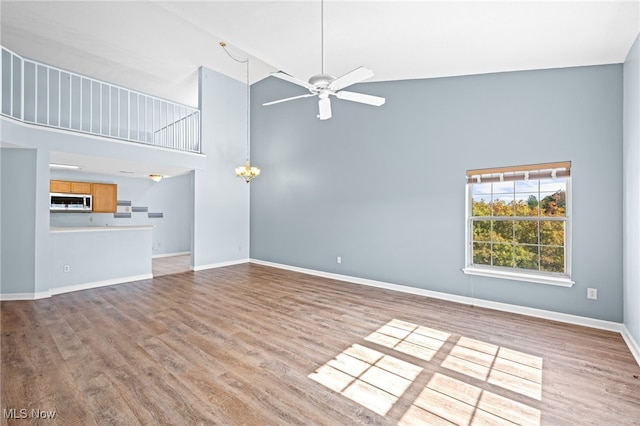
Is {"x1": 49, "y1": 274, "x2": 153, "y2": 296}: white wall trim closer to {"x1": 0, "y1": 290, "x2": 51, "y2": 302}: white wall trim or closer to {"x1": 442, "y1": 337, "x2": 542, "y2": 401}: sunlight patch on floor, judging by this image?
{"x1": 0, "y1": 290, "x2": 51, "y2": 302}: white wall trim

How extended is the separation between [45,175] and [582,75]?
747 cm

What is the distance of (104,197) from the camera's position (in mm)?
7656

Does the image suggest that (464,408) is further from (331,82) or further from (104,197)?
(104,197)

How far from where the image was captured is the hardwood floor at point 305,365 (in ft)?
6.59

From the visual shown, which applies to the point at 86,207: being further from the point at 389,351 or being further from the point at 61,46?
the point at 389,351

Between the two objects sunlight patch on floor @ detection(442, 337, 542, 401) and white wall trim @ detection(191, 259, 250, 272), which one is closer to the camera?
sunlight patch on floor @ detection(442, 337, 542, 401)

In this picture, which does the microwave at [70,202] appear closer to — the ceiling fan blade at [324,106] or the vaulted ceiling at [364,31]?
the vaulted ceiling at [364,31]

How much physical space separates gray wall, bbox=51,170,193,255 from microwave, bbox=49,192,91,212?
26 cm

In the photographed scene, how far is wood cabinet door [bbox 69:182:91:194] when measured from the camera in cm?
719

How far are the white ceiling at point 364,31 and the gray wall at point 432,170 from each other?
0.39 meters

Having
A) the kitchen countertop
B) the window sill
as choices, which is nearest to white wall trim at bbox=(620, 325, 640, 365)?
the window sill

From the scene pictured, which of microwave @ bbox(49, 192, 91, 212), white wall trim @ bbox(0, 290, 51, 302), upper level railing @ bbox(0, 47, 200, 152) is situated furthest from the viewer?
microwave @ bbox(49, 192, 91, 212)

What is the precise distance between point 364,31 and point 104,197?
7751mm

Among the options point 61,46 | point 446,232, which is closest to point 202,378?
point 446,232
